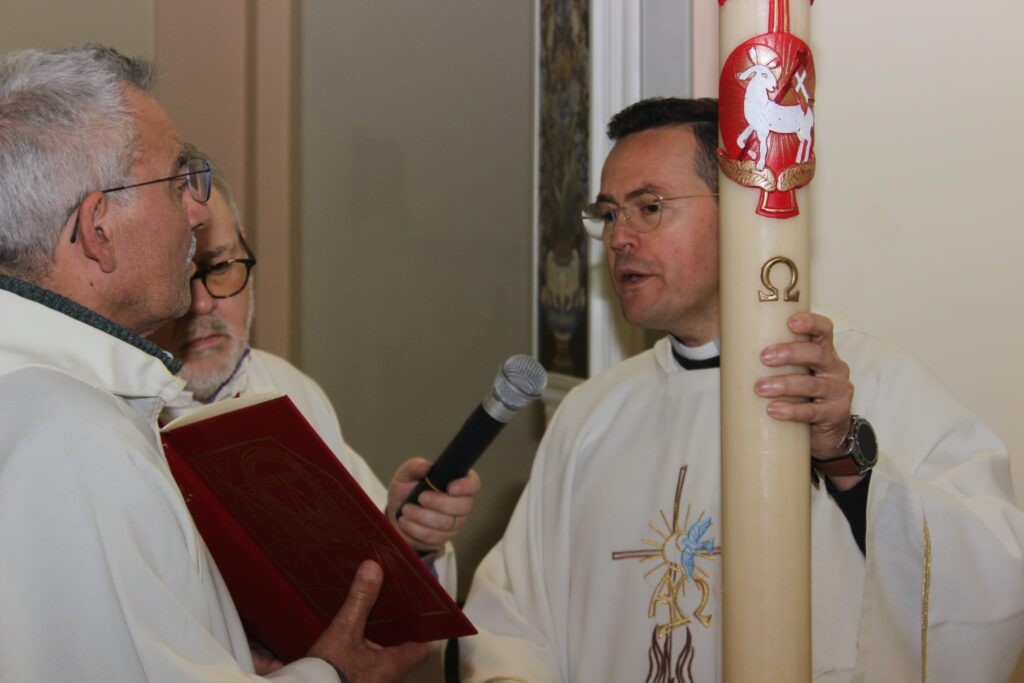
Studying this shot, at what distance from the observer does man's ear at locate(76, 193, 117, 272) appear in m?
1.94

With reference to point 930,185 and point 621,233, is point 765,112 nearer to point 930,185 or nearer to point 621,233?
point 621,233

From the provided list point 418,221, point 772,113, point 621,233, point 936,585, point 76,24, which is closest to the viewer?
point 772,113

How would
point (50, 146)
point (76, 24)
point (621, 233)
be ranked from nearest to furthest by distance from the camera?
1. point (50, 146)
2. point (621, 233)
3. point (76, 24)

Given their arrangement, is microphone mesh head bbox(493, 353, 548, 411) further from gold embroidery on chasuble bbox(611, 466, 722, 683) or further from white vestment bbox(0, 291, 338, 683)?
gold embroidery on chasuble bbox(611, 466, 722, 683)

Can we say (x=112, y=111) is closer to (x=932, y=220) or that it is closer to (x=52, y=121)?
(x=52, y=121)

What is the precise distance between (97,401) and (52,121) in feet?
1.70

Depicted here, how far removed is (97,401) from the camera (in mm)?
1797

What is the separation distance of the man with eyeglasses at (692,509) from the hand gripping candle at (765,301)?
21 cm

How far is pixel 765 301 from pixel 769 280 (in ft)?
0.09

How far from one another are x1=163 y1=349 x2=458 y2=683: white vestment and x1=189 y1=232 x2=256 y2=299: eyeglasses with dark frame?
0.22 meters

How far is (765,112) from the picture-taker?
4.88 feet

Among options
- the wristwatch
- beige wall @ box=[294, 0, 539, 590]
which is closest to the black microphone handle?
the wristwatch

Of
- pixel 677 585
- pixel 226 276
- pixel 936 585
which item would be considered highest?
pixel 226 276

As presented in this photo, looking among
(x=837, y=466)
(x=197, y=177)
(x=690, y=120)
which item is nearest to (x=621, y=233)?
(x=690, y=120)
